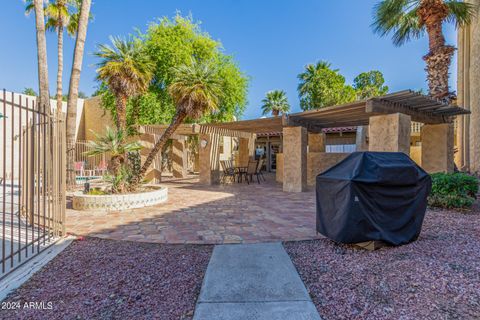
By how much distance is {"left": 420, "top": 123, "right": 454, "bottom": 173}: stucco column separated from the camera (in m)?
8.72

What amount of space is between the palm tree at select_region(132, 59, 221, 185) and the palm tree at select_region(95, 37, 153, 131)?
1633 millimetres

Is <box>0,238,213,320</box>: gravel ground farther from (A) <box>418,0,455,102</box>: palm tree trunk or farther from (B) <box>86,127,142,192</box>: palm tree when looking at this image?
(A) <box>418,0,455,102</box>: palm tree trunk

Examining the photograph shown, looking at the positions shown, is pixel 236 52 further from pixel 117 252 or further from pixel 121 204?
pixel 117 252

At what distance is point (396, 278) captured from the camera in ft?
9.04

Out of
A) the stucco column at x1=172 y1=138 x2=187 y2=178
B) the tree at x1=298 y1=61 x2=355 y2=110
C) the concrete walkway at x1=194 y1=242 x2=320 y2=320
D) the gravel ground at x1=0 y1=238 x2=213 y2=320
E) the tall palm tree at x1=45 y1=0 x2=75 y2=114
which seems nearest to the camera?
the concrete walkway at x1=194 y1=242 x2=320 y2=320

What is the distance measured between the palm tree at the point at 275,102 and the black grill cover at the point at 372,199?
24020 millimetres

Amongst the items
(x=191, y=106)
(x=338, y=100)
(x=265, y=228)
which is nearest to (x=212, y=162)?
(x=191, y=106)

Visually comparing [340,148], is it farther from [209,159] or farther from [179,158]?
[179,158]

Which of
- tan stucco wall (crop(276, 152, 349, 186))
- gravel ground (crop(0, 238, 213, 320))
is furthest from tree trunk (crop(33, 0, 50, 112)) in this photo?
tan stucco wall (crop(276, 152, 349, 186))

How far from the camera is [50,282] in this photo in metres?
2.88

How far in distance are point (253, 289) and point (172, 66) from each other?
14395mm

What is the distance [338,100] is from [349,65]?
14.6 ft

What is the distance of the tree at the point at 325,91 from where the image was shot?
69.8 ft

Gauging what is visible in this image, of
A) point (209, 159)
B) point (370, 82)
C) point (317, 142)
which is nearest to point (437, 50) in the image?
point (317, 142)
